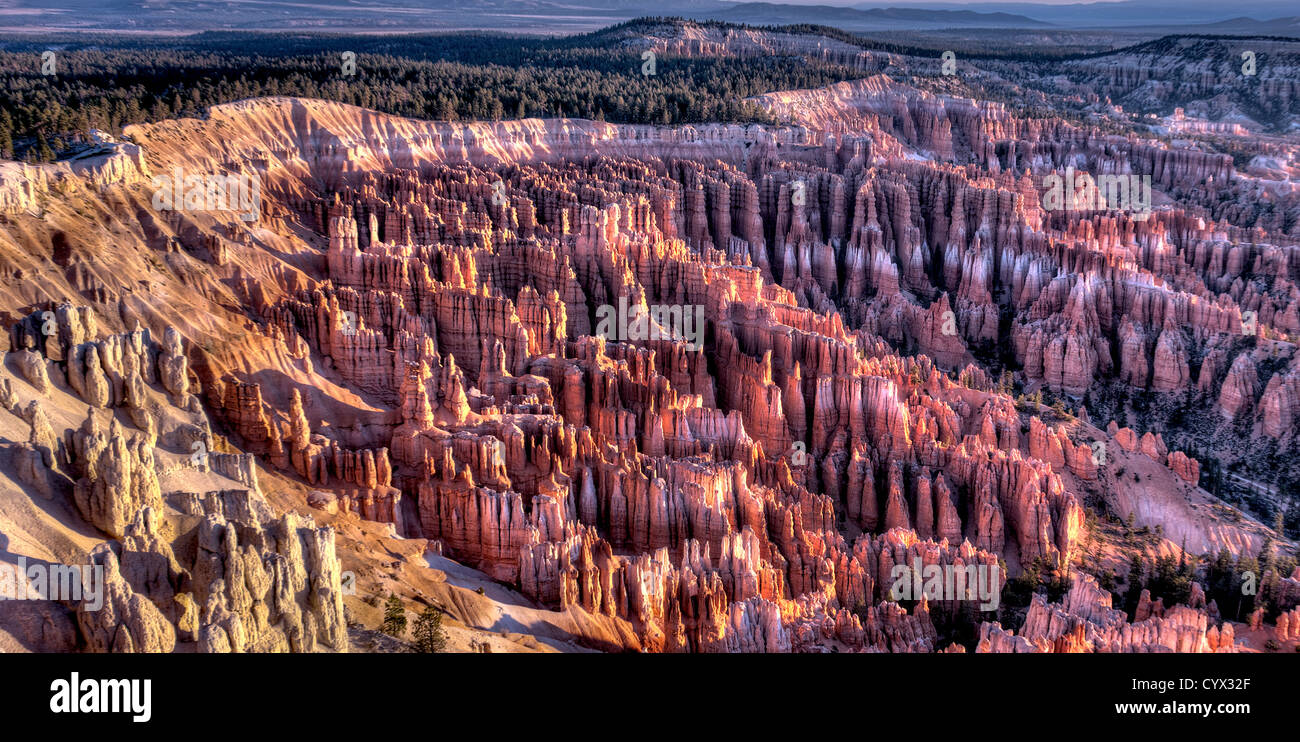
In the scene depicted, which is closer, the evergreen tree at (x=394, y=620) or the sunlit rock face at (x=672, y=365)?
the evergreen tree at (x=394, y=620)

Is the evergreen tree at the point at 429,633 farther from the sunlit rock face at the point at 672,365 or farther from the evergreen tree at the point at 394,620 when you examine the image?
the sunlit rock face at the point at 672,365

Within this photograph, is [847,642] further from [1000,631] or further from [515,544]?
[515,544]

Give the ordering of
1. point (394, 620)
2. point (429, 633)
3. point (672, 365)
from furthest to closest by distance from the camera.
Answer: point (672, 365) < point (394, 620) < point (429, 633)

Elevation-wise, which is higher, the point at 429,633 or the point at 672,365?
the point at 672,365

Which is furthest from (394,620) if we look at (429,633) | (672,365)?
(672,365)

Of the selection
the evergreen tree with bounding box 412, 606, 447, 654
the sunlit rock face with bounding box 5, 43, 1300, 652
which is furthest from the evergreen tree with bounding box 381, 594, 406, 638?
the sunlit rock face with bounding box 5, 43, 1300, 652

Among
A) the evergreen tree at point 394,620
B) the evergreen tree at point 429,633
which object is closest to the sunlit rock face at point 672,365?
the evergreen tree at point 429,633

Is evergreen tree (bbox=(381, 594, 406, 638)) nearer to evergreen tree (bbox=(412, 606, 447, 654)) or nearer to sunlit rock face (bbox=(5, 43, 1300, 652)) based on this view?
evergreen tree (bbox=(412, 606, 447, 654))

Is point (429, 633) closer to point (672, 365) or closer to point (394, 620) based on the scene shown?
point (394, 620)

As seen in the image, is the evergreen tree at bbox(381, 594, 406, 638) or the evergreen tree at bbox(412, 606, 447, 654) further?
the evergreen tree at bbox(381, 594, 406, 638)

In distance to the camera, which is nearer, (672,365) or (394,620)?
(394,620)

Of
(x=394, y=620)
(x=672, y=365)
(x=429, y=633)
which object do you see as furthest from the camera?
(x=672, y=365)
